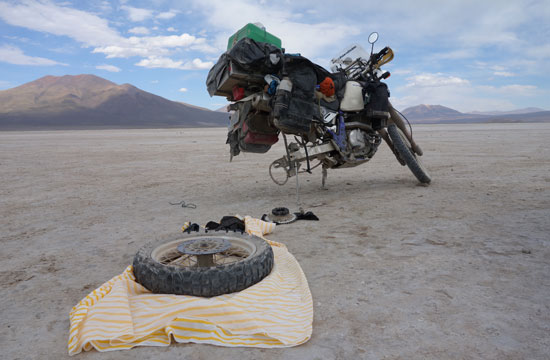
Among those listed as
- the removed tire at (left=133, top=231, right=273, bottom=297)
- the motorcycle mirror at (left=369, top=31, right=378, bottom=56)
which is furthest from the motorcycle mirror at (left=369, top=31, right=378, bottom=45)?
the removed tire at (left=133, top=231, right=273, bottom=297)

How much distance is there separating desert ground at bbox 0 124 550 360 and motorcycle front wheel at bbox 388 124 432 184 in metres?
0.23

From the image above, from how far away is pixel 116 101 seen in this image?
607 ft

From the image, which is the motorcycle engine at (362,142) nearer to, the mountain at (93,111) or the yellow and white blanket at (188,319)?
the yellow and white blanket at (188,319)

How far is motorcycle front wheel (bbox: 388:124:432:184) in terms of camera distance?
6691 millimetres

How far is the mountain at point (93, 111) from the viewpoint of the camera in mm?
131875

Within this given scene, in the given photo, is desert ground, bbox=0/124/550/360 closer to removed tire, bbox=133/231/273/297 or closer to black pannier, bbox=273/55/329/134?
removed tire, bbox=133/231/273/297

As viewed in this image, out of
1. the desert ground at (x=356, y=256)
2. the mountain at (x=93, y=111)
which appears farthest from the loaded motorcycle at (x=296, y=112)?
the mountain at (x=93, y=111)

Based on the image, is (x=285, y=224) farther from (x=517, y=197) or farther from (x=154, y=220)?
(x=517, y=197)

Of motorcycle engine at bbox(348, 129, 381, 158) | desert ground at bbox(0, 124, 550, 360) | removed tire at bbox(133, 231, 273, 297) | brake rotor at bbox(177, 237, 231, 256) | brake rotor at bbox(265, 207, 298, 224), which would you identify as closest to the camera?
desert ground at bbox(0, 124, 550, 360)

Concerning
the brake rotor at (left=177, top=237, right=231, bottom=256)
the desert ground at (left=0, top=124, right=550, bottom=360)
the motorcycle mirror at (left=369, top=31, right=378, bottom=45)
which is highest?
the motorcycle mirror at (left=369, top=31, right=378, bottom=45)

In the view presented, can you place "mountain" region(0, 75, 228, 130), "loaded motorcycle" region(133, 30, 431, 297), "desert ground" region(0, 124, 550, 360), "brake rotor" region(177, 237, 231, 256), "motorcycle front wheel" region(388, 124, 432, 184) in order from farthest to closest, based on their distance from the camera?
"mountain" region(0, 75, 228, 130)
"motorcycle front wheel" region(388, 124, 432, 184)
"loaded motorcycle" region(133, 30, 431, 297)
"brake rotor" region(177, 237, 231, 256)
"desert ground" region(0, 124, 550, 360)

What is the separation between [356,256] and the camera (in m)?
3.43

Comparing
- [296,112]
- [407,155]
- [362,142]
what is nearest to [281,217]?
[296,112]

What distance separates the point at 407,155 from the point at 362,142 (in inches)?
43.2
